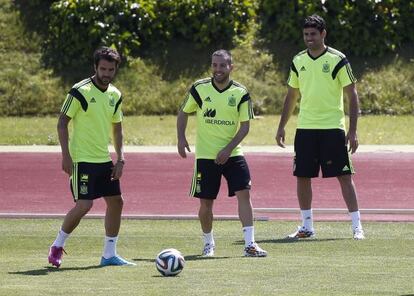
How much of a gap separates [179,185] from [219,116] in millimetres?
5690

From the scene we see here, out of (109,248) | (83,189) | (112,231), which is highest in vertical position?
(83,189)

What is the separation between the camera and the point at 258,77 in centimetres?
2478

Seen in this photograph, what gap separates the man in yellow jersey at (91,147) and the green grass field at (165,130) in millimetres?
10190

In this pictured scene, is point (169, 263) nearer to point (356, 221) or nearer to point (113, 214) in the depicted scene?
point (113, 214)

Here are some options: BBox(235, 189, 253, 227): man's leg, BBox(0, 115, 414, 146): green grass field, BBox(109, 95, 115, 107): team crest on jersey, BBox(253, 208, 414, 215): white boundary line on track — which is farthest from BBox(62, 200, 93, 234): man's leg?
BBox(0, 115, 414, 146): green grass field

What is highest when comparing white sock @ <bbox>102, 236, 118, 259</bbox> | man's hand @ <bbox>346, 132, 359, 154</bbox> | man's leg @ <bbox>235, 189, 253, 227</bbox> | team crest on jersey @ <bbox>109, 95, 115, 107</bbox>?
team crest on jersey @ <bbox>109, 95, 115, 107</bbox>

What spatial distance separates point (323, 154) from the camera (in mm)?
12688

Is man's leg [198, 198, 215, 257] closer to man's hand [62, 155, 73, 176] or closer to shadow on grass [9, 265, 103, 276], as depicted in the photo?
shadow on grass [9, 265, 103, 276]

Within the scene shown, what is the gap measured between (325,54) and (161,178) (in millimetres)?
5418

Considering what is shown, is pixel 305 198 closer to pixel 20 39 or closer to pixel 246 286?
pixel 246 286

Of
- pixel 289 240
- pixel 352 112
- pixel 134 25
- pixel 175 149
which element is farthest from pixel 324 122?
pixel 134 25

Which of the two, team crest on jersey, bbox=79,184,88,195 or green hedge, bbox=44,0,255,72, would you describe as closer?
team crest on jersey, bbox=79,184,88,195

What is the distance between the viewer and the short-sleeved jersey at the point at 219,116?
11484 mm

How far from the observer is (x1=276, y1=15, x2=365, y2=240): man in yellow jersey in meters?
12.6
